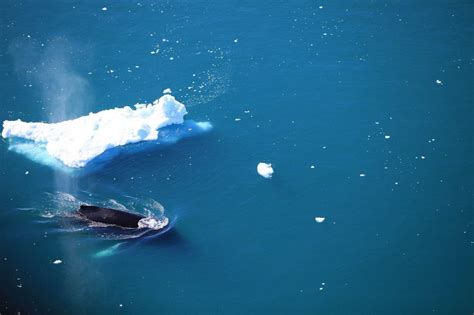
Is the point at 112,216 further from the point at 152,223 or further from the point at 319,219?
the point at 319,219

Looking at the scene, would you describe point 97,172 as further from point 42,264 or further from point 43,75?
point 43,75

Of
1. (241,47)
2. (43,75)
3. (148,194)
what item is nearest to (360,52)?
(241,47)

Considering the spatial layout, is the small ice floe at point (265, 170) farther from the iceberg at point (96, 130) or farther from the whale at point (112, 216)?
the whale at point (112, 216)

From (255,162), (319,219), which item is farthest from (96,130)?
(319,219)

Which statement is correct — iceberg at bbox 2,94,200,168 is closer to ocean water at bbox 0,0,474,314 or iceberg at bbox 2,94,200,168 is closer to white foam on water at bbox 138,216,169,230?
ocean water at bbox 0,0,474,314

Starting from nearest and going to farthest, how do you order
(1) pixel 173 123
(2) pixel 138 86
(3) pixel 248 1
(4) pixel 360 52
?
1. (1) pixel 173 123
2. (2) pixel 138 86
3. (4) pixel 360 52
4. (3) pixel 248 1

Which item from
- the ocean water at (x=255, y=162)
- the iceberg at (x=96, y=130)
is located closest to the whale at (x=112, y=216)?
the ocean water at (x=255, y=162)
